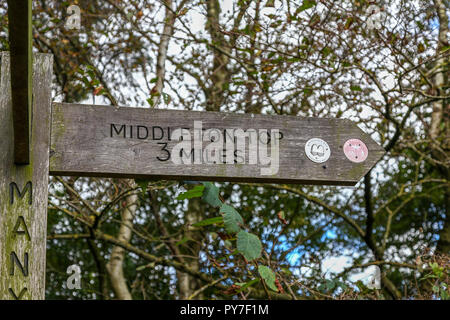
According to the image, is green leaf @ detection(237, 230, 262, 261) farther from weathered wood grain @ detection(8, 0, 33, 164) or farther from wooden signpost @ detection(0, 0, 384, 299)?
weathered wood grain @ detection(8, 0, 33, 164)

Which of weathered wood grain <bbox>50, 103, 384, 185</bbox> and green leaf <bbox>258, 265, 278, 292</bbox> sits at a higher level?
weathered wood grain <bbox>50, 103, 384, 185</bbox>

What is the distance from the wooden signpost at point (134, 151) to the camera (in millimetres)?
2158

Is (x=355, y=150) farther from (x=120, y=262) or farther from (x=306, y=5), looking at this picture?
(x=120, y=262)

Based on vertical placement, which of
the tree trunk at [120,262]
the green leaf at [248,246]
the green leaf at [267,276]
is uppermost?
the green leaf at [248,246]

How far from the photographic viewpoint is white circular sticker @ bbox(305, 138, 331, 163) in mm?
2467

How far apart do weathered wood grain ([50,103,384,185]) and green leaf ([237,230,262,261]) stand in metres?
0.21

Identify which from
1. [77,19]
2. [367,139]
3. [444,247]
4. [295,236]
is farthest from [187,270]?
[367,139]

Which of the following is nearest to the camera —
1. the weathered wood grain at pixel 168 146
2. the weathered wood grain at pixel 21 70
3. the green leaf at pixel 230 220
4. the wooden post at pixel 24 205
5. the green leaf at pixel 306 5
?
the weathered wood grain at pixel 21 70

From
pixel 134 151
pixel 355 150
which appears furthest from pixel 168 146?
pixel 355 150

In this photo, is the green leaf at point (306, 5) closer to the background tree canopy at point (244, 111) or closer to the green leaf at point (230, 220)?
the background tree canopy at point (244, 111)

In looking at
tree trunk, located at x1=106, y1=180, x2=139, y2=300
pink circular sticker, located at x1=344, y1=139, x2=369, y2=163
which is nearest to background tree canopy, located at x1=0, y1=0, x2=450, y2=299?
tree trunk, located at x1=106, y1=180, x2=139, y2=300


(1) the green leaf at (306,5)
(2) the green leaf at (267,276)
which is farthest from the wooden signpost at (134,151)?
(1) the green leaf at (306,5)
